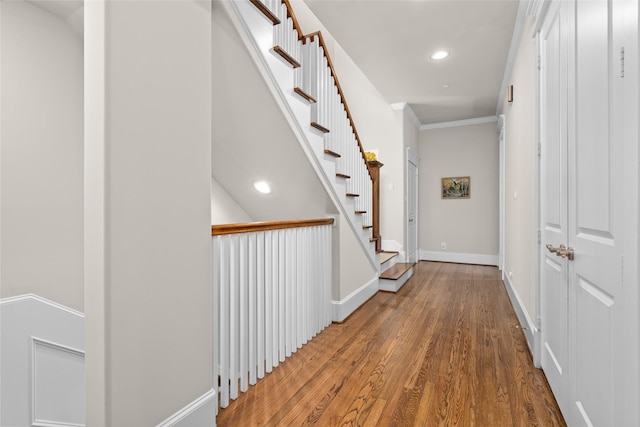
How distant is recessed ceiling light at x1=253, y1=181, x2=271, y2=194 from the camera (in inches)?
110

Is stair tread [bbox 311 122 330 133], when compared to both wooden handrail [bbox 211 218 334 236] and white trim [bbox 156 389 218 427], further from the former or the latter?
white trim [bbox 156 389 218 427]

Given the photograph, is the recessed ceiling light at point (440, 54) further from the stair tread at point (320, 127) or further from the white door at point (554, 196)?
the stair tread at point (320, 127)

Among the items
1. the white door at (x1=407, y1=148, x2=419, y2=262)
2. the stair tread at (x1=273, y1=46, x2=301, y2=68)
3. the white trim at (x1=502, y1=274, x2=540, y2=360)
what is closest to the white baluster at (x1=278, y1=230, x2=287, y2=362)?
the stair tread at (x1=273, y1=46, x2=301, y2=68)

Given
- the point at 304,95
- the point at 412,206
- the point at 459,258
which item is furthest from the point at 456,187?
the point at 304,95

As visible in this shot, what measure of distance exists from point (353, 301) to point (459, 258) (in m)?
3.77

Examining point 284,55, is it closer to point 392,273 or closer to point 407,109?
point 392,273

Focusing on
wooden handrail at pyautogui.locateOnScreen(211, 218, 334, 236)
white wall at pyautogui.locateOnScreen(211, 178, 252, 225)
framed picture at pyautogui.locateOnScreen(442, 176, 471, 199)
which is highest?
framed picture at pyautogui.locateOnScreen(442, 176, 471, 199)

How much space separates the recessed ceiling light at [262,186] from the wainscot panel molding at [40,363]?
1.66 meters

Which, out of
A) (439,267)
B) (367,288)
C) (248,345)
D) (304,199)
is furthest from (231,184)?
(439,267)

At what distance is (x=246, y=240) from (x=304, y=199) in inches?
41.9

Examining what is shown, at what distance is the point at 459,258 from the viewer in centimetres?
615

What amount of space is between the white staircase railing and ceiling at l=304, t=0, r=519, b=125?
6.32 feet

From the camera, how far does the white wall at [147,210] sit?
3.59 ft

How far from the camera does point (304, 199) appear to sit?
2.83 m
